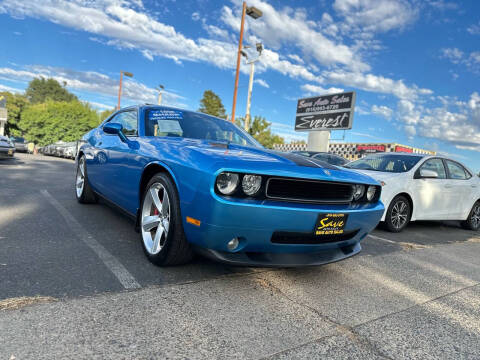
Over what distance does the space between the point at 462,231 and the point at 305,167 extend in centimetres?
549

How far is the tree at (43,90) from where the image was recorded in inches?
3076

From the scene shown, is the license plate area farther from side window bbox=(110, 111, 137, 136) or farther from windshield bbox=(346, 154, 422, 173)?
windshield bbox=(346, 154, 422, 173)

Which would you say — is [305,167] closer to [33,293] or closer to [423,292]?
[423,292]

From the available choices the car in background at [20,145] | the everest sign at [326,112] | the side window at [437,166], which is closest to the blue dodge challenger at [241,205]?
the side window at [437,166]

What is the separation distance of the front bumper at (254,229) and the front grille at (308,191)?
0.18ft

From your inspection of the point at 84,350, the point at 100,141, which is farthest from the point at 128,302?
the point at 100,141

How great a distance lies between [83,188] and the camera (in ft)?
15.3

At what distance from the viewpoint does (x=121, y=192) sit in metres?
3.28

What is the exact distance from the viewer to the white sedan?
198 inches

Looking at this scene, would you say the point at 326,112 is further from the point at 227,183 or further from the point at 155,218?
the point at 227,183

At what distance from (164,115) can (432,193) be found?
447 cm

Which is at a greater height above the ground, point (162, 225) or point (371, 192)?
point (371, 192)

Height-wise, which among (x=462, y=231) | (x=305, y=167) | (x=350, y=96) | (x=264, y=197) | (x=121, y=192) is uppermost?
(x=350, y=96)

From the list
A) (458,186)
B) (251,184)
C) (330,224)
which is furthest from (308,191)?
(458,186)
